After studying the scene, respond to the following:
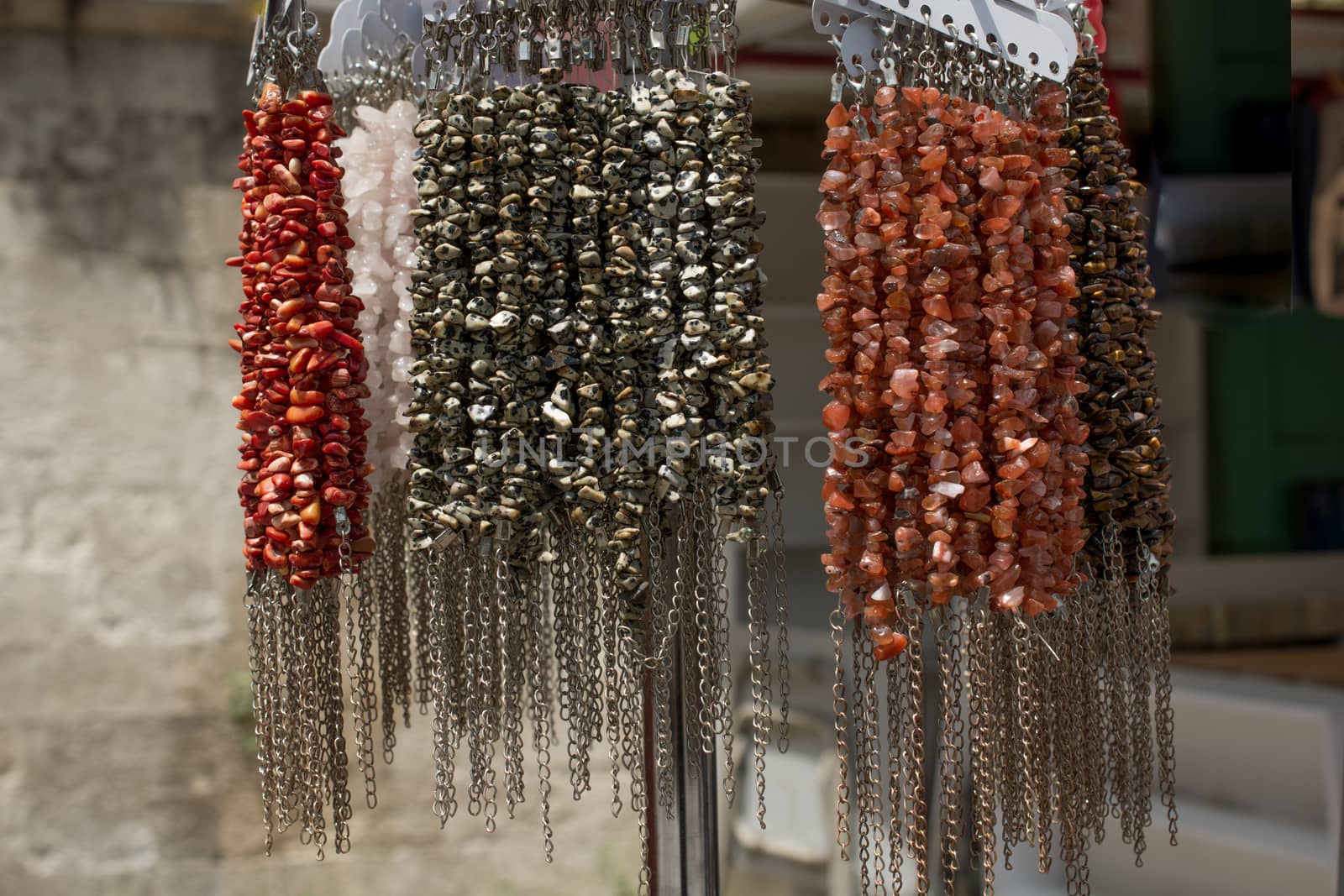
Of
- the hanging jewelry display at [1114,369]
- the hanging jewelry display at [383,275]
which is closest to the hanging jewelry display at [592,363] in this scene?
the hanging jewelry display at [383,275]

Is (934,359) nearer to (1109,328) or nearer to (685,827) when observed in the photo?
(1109,328)

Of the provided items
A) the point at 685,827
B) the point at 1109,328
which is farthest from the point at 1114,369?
the point at 685,827

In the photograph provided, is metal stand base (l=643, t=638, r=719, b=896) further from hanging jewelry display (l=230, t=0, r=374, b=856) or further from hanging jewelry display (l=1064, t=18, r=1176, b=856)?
hanging jewelry display (l=1064, t=18, r=1176, b=856)

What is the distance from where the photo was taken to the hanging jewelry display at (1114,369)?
113 cm

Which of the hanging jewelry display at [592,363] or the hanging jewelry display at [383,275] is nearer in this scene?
the hanging jewelry display at [592,363]

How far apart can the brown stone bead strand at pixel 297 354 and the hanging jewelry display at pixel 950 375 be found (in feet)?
1.67

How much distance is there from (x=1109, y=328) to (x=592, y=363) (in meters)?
0.53

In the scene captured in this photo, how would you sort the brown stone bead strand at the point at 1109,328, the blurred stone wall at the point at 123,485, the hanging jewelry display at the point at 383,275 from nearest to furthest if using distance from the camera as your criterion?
the brown stone bead strand at the point at 1109,328
the hanging jewelry display at the point at 383,275
the blurred stone wall at the point at 123,485

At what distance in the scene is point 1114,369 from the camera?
3.69 ft

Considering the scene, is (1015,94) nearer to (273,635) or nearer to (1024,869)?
(273,635)

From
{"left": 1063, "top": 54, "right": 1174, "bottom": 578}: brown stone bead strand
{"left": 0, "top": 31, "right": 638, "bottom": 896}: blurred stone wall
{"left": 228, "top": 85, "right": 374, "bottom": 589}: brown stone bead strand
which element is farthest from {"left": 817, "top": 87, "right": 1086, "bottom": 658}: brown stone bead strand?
{"left": 0, "top": 31, "right": 638, "bottom": 896}: blurred stone wall

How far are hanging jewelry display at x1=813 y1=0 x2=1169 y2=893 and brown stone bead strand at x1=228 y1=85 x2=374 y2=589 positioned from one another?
20.1 inches

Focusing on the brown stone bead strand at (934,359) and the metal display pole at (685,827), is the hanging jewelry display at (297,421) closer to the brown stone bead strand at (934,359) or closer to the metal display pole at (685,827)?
the metal display pole at (685,827)

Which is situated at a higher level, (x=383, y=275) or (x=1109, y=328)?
(x=383, y=275)
